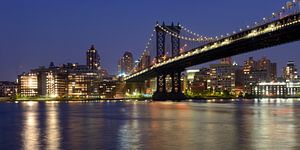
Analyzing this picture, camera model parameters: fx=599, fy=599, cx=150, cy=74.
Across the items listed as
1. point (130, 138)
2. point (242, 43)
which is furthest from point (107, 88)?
point (130, 138)

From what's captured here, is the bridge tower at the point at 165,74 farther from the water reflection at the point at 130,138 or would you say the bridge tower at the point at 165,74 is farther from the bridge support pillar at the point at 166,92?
the water reflection at the point at 130,138

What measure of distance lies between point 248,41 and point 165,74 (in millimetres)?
40993

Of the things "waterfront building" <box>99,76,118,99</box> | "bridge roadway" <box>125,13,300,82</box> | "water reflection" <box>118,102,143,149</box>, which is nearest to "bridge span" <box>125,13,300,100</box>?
"bridge roadway" <box>125,13,300,82</box>

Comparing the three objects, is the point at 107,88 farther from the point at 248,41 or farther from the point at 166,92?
the point at 248,41

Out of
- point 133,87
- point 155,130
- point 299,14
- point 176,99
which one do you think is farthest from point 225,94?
point 155,130

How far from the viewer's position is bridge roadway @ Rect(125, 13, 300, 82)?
54188 mm

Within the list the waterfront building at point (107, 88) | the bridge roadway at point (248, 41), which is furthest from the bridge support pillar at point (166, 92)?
the waterfront building at point (107, 88)

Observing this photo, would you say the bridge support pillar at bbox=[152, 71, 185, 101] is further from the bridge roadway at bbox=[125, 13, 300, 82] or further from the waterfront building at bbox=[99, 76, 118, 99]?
the waterfront building at bbox=[99, 76, 118, 99]

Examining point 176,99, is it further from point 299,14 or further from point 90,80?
point 90,80

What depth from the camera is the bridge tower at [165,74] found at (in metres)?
104

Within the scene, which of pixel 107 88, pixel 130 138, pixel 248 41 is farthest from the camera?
pixel 107 88

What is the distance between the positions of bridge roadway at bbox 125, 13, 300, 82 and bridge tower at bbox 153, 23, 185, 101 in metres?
10.3

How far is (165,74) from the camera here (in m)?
103

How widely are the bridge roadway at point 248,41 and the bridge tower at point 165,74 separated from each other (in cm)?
1032
